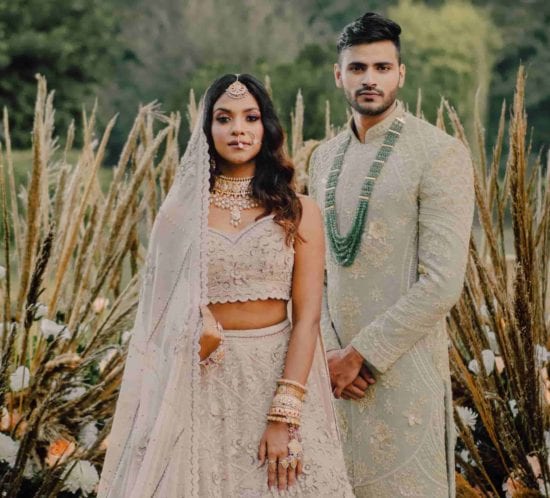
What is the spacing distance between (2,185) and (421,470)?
1.39m

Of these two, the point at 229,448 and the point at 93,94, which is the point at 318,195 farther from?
the point at 93,94

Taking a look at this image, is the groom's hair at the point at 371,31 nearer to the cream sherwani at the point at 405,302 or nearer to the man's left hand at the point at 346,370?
the cream sherwani at the point at 405,302

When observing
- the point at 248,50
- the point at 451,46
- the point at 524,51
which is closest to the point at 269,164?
the point at 248,50

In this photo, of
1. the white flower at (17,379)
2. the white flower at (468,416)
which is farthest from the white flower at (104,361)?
the white flower at (468,416)

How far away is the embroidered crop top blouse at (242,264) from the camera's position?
2043 millimetres

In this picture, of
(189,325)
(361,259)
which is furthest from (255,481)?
(361,259)

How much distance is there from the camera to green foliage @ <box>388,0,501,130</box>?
69.7ft

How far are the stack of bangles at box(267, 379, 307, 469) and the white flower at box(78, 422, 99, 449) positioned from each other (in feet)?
3.65

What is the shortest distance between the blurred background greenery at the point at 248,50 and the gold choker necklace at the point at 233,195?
13.8 m

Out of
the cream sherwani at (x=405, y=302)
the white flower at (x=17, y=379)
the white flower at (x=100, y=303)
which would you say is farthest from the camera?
the white flower at (x=100, y=303)

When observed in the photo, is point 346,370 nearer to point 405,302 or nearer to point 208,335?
point 405,302

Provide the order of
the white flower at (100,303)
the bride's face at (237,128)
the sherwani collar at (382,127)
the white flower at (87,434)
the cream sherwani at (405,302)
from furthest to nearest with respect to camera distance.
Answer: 1. the white flower at (100,303)
2. the white flower at (87,434)
3. the sherwani collar at (382,127)
4. the cream sherwani at (405,302)
5. the bride's face at (237,128)

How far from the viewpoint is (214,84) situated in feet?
7.00

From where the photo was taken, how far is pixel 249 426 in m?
2.03
